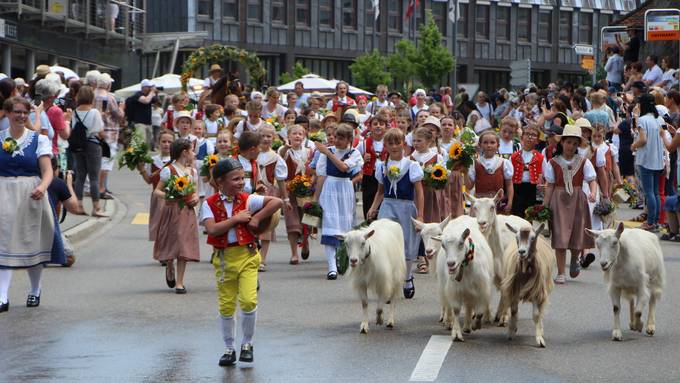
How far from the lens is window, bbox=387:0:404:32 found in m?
85.2

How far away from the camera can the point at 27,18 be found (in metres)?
44.4

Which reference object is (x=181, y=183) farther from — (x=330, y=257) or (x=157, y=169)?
(x=330, y=257)

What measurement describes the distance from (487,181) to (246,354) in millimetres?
6122

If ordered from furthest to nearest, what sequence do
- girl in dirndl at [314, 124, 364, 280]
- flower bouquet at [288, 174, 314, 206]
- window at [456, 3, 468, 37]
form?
1. window at [456, 3, 468, 37]
2. flower bouquet at [288, 174, 314, 206]
3. girl in dirndl at [314, 124, 364, 280]

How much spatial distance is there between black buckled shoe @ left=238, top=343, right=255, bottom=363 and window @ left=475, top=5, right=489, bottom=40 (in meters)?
81.4

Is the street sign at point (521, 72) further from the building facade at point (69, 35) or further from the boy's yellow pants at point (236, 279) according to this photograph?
the boy's yellow pants at point (236, 279)

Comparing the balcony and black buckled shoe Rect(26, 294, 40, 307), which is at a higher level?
the balcony

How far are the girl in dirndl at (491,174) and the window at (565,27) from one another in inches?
3157

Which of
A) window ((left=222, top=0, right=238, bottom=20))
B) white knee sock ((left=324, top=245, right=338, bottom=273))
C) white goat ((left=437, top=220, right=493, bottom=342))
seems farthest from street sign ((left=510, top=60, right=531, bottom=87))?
window ((left=222, top=0, right=238, bottom=20))

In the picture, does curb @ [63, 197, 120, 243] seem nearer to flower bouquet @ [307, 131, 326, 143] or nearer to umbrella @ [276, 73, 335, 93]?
flower bouquet @ [307, 131, 326, 143]

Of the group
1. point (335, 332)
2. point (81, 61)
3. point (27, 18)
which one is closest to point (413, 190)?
point (335, 332)

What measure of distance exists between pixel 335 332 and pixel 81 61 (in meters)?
43.2

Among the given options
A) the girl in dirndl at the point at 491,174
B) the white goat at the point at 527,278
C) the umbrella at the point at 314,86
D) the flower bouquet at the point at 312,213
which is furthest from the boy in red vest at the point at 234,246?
the umbrella at the point at 314,86

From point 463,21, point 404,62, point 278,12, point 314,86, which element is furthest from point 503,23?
point 314,86
